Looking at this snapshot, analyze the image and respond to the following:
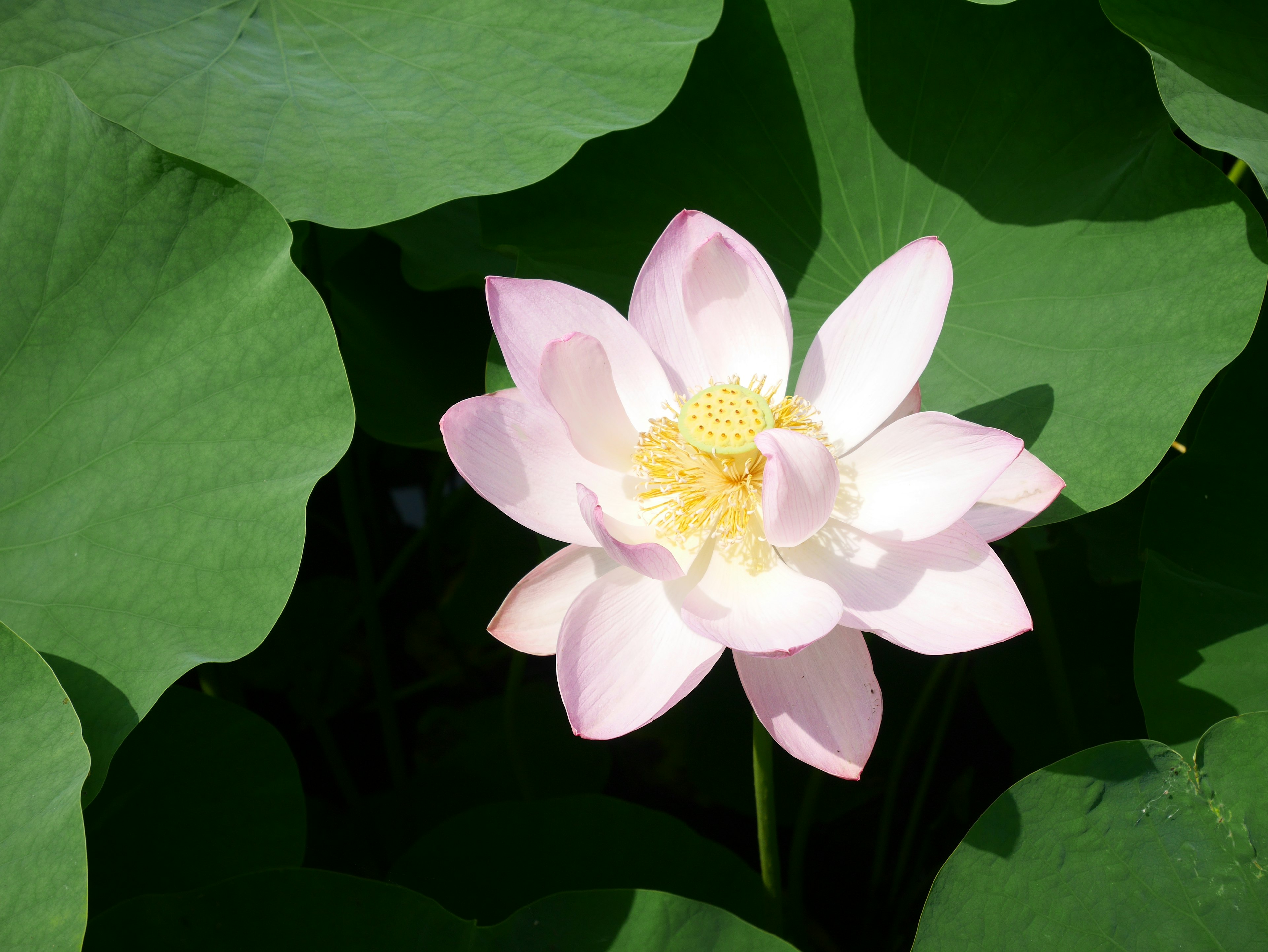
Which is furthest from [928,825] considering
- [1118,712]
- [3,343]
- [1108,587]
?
[3,343]

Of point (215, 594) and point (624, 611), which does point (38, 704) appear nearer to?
point (215, 594)

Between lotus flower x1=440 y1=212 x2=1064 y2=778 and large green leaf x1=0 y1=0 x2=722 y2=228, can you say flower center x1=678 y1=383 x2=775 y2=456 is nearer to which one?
lotus flower x1=440 y1=212 x2=1064 y2=778

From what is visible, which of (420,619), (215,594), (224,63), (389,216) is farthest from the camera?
(420,619)

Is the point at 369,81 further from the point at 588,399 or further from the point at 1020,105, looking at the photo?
the point at 1020,105

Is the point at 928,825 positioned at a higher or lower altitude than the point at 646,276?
lower

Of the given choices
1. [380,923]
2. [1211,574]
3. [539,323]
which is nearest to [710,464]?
[539,323]

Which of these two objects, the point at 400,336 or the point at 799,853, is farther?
the point at 400,336
